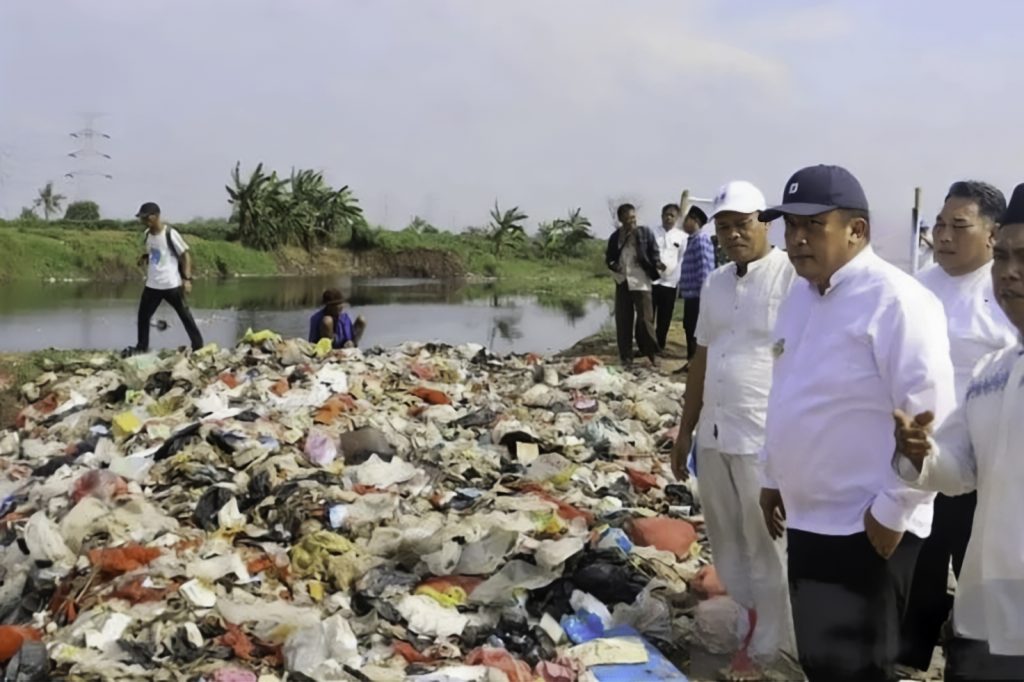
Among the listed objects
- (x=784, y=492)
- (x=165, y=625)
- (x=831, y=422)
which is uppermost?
(x=831, y=422)

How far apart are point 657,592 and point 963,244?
1.76 metres

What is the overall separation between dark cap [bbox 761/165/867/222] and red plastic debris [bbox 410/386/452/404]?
5437mm

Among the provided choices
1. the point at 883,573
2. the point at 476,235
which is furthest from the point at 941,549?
the point at 476,235

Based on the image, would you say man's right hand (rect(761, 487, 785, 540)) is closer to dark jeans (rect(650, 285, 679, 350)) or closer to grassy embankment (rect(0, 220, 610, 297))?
dark jeans (rect(650, 285, 679, 350))

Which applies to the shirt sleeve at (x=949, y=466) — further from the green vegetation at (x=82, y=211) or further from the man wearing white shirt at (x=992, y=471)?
the green vegetation at (x=82, y=211)

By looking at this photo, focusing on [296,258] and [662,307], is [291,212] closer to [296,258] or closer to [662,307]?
[296,258]

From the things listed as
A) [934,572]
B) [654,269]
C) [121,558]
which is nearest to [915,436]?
[934,572]

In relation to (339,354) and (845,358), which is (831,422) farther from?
(339,354)

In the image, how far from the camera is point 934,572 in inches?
124

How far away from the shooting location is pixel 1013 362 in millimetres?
2092

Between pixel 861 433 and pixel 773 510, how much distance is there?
0.56 m

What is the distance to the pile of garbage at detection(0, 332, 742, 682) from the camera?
3.64 m

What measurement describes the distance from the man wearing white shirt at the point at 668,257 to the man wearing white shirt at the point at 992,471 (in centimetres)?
772

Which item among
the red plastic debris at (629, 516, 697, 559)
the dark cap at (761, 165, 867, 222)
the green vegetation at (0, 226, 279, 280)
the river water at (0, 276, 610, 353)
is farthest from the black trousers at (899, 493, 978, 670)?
the green vegetation at (0, 226, 279, 280)
